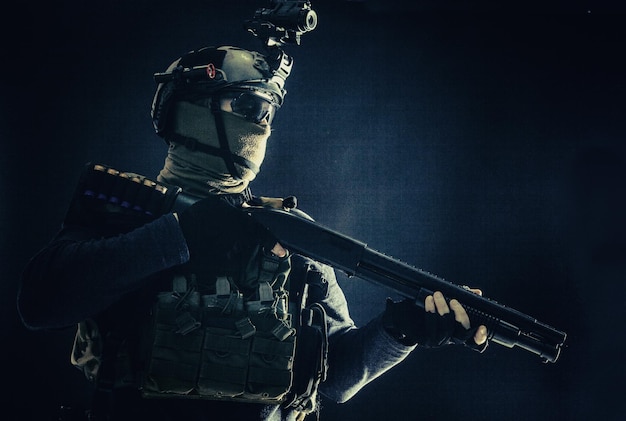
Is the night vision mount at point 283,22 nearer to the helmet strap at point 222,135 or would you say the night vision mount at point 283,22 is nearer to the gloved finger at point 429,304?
the helmet strap at point 222,135

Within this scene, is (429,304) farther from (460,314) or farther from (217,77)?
(217,77)

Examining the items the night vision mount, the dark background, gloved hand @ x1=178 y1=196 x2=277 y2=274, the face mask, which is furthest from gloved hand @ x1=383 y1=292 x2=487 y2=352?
the dark background

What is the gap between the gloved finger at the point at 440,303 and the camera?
165cm

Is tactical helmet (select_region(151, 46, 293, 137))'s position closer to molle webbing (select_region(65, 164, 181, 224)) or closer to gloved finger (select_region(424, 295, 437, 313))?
molle webbing (select_region(65, 164, 181, 224))

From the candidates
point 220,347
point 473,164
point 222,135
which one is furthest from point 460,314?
point 473,164

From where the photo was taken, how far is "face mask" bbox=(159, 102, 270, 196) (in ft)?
5.98

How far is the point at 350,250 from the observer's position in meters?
1.70

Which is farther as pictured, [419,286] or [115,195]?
[419,286]

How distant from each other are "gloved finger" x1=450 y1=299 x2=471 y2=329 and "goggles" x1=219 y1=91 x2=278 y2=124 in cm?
91

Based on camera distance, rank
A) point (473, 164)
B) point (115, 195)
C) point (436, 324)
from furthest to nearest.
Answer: point (473, 164)
point (436, 324)
point (115, 195)

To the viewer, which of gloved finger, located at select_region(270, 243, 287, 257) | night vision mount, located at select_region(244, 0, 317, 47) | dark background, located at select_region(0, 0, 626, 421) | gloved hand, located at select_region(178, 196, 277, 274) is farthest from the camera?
dark background, located at select_region(0, 0, 626, 421)

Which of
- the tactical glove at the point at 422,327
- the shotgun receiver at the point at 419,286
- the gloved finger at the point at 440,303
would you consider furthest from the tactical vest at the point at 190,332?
the gloved finger at the point at 440,303

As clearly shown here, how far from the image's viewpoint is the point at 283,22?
5.93ft

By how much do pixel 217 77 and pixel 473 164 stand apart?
1631 mm
